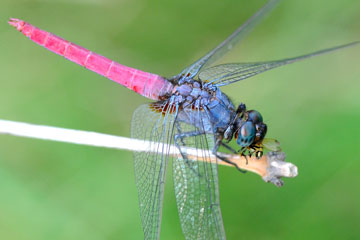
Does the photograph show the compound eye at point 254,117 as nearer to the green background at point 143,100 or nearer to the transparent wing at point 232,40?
the green background at point 143,100

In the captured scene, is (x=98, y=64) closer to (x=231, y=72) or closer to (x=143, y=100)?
(x=143, y=100)

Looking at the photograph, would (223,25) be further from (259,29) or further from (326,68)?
(326,68)

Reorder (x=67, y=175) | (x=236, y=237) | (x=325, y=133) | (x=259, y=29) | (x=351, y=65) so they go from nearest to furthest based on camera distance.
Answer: (x=236, y=237) < (x=325, y=133) < (x=67, y=175) < (x=351, y=65) < (x=259, y=29)

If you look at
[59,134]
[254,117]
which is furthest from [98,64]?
[254,117]

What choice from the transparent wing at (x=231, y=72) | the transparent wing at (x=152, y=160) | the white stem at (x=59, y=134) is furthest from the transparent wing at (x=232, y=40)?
the white stem at (x=59, y=134)

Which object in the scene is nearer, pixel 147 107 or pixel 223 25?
pixel 147 107

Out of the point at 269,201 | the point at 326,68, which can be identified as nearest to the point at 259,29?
the point at 326,68

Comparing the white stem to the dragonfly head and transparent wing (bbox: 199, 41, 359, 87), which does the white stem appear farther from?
transparent wing (bbox: 199, 41, 359, 87)
